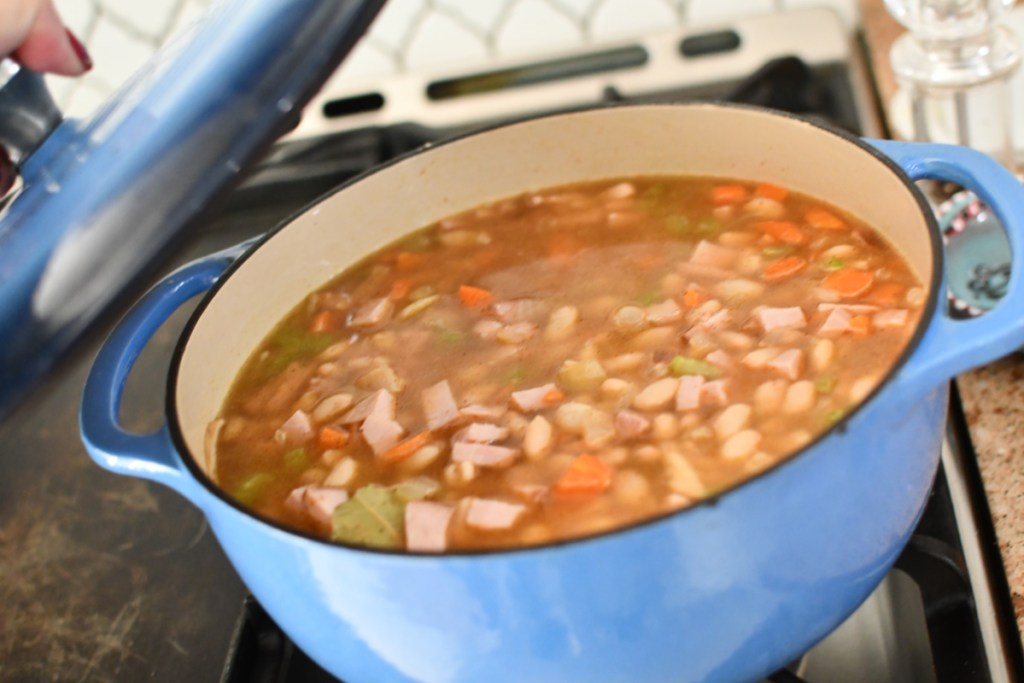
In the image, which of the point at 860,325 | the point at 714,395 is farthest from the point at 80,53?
the point at 860,325

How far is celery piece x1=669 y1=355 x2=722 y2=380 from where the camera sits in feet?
3.22

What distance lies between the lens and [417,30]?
1.93 meters

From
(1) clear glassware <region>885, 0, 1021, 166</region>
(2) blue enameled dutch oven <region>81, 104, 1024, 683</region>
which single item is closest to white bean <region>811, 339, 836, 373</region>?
(2) blue enameled dutch oven <region>81, 104, 1024, 683</region>

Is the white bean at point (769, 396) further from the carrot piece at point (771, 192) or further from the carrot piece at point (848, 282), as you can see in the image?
the carrot piece at point (771, 192)

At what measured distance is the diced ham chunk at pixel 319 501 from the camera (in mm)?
913

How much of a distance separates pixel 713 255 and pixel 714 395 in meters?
0.26

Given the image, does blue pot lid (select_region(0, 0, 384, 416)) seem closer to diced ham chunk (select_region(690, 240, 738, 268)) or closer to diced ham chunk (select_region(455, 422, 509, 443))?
diced ham chunk (select_region(455, 422, 509, 443))

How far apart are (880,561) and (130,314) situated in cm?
69

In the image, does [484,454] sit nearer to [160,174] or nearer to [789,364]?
[789,364]

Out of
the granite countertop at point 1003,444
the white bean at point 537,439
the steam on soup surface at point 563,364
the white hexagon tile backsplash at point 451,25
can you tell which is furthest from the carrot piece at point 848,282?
the white hexagon tile backsplash at point 451,25

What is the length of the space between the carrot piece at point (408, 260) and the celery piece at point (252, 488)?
344mm

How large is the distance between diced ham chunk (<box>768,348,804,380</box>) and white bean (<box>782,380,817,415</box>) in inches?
0.5

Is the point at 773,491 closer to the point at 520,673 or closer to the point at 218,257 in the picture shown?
the point at 520,673

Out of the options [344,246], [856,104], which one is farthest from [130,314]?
[856,104]
